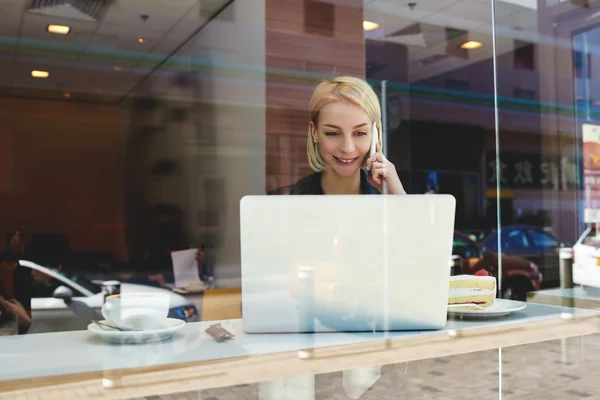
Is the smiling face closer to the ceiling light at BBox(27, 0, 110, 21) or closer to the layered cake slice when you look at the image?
the layered cake slice

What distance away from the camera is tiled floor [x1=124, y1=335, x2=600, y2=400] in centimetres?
94

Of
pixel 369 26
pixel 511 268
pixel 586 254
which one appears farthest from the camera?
pixel 511 268

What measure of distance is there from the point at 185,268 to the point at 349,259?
2.83 metres

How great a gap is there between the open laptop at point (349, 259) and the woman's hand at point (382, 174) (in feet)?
1.81

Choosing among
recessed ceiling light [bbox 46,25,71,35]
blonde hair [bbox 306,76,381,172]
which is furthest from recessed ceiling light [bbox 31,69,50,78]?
blonde hair [bbox 306,76,381,172]

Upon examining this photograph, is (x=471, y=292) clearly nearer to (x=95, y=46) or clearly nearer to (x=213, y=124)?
(x=213, y=124)

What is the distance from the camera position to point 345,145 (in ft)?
5.32

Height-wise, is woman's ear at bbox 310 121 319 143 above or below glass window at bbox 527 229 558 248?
above

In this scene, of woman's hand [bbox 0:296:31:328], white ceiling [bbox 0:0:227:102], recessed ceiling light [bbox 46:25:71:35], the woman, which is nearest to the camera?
the woman

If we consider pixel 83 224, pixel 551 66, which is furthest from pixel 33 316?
pixel 551 66

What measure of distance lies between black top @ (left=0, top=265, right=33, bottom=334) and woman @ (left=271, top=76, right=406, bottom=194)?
6.28 ft

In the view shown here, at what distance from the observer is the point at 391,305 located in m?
0.77

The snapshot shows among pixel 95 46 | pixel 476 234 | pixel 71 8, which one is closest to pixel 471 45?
pixel 476 234

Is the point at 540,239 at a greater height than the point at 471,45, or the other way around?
the point at 471,45
